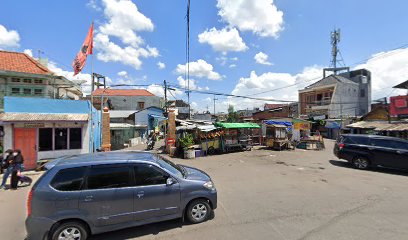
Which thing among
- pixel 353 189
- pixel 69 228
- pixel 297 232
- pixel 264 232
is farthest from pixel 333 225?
pixel 69 228

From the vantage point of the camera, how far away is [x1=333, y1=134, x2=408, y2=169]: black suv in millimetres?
11172

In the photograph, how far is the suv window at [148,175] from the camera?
15.7ft

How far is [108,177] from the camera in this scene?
4.60 m

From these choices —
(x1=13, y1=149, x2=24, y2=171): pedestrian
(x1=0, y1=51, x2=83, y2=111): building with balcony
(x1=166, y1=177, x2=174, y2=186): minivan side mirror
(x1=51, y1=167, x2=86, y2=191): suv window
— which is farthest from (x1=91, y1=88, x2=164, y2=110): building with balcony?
(x1=51, y1=167, x2=86, y2=191): suv window

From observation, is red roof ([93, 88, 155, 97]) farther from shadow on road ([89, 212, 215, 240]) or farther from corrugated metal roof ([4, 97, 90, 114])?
shadow on road ([89, 212, 215, 240])

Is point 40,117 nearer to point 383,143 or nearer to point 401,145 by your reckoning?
point 383,143

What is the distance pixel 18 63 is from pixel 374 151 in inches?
1049

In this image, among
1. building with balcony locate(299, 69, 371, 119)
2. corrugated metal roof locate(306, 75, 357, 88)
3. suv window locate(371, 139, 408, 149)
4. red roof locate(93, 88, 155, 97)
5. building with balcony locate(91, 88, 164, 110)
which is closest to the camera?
suv window locate(371, 139, 408, 149)

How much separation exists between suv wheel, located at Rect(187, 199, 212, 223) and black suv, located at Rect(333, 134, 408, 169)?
10.6 metres

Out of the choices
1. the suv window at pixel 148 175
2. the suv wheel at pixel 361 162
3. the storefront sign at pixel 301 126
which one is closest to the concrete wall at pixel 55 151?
the suv window at pixel 148 175

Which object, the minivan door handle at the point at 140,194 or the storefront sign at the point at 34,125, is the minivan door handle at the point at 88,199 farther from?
the storefront sign at the point at 34,125

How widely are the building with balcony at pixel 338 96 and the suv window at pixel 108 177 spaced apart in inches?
1418

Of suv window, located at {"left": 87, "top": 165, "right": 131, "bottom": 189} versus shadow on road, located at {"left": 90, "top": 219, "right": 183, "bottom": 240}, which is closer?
suv window, located at {"left": 87, "top": 165, "right": 131, "bottom": 189}

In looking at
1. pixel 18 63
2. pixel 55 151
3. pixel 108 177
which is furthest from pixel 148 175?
pixel 18 63
